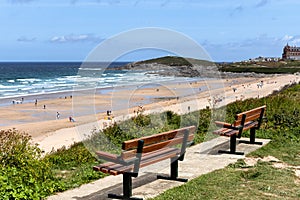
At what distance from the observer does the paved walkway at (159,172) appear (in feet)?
18.8

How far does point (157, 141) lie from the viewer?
5812 mm

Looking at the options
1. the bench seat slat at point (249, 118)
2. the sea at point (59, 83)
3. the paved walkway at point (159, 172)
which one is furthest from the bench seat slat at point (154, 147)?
the bench seat slat at point (249, 118)

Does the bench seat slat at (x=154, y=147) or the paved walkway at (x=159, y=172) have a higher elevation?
the bench seat slat at (x=154, y=147)

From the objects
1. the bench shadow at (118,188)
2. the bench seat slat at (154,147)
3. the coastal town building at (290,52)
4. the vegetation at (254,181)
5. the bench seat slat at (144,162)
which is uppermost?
the coastal town building at (290,52)

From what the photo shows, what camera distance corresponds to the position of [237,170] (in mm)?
6879

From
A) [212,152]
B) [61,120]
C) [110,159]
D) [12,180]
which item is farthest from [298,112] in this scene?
[61,120]

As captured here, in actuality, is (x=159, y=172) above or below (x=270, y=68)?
below

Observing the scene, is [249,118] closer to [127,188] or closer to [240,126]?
[240,126]

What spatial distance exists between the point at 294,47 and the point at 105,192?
16365 centimetres

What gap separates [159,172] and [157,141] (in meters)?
1.15

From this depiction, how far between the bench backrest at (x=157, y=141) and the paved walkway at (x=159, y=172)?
56cm

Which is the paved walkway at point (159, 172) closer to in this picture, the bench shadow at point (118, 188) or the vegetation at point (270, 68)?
the bench shadow at point (118, 188)

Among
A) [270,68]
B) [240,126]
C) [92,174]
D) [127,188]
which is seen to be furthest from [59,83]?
[270,68]

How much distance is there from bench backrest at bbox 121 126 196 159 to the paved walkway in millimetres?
557
